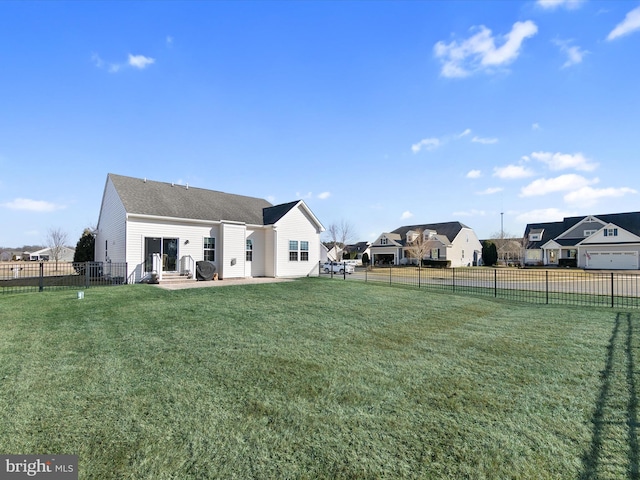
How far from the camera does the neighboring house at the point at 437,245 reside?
4538cm

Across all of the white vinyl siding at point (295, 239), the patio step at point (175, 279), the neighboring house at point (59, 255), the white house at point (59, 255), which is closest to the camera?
the patio step at point (175, 279)

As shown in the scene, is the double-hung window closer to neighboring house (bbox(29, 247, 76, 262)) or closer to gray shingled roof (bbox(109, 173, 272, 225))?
gray shingled roof (bbox(109, 173, 272, 225))

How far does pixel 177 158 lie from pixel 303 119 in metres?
7.37

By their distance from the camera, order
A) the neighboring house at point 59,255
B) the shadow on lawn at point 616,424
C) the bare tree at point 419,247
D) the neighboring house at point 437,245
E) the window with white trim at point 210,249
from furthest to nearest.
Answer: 1. the neighboring house at point 59,255
2. the neighboring house at point 437,245
3. the bare tree at point 419,247
4. the window with white trim at point 210,249
5. the shadow on lawn at point 616,424

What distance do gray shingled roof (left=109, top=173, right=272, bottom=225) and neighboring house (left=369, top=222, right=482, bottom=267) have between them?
1118 inches

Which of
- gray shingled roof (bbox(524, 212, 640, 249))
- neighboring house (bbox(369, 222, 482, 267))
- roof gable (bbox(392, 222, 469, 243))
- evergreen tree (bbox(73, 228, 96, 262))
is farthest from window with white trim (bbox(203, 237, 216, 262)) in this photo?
gray shingled roof (bbox(524, 212, 640, 249))

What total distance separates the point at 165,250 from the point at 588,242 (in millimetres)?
47488

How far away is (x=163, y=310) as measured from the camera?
8.34m

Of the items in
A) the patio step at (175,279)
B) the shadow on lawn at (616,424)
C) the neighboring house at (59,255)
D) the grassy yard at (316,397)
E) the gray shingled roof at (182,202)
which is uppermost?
the gray shingled roof at (182,202)

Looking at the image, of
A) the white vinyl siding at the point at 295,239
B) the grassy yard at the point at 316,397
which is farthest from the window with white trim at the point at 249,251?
the grassy yard at the point at 316,397

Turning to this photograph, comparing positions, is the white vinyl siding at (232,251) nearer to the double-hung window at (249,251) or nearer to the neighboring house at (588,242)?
the double-hung window at (249,251)

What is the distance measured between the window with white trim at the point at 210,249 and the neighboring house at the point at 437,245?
103 ft

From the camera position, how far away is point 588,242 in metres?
39.2

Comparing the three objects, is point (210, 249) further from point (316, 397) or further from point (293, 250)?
point (316, 397)
